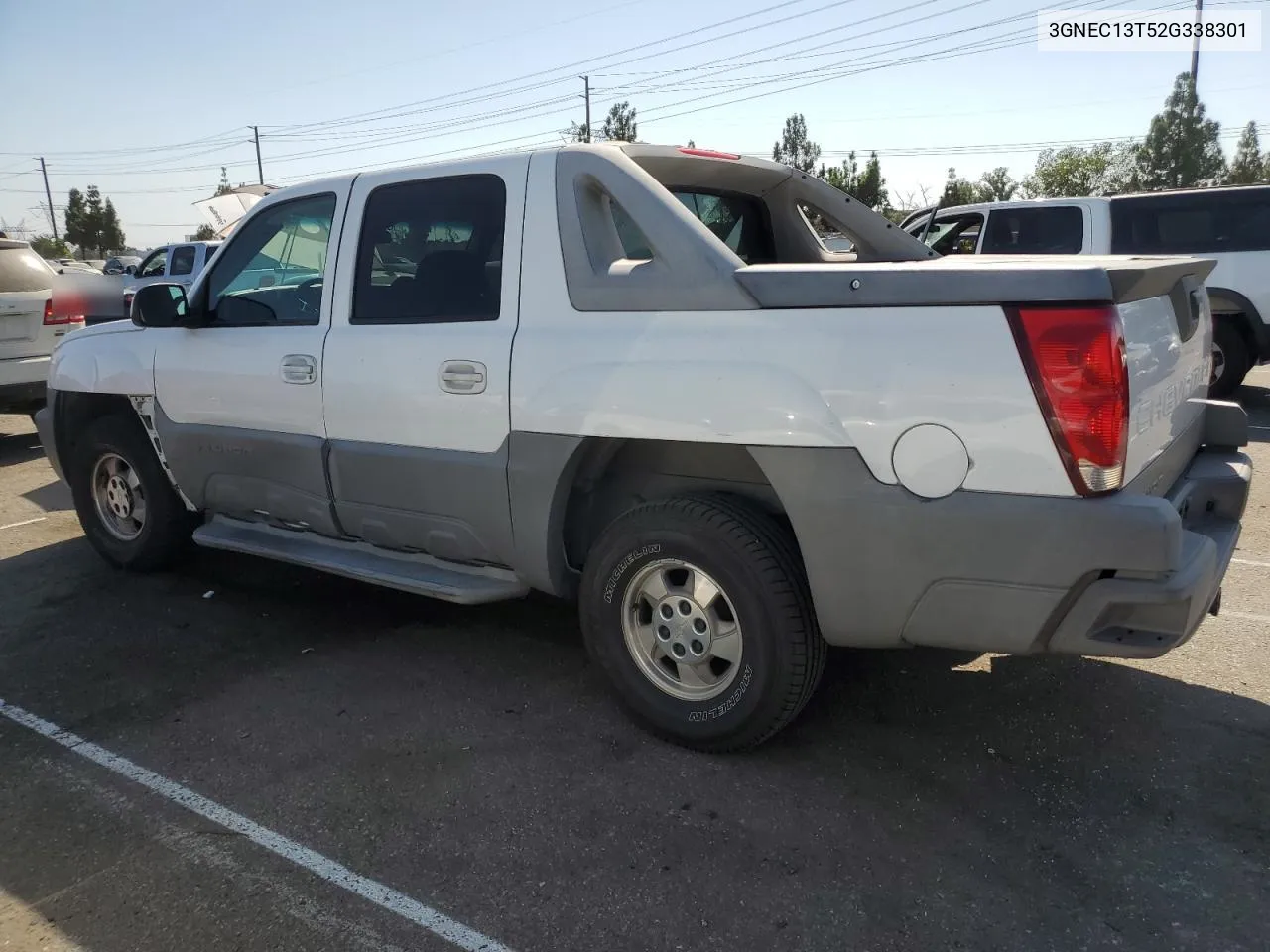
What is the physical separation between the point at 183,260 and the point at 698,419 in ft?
55.5

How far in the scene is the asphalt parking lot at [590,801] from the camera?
2529mm

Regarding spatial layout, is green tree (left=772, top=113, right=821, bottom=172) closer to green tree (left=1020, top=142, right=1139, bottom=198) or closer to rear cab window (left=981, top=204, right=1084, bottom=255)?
green tree (left=1020, top=142, right=1139, bottom=198)

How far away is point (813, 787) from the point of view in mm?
3139

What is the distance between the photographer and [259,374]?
14.5ft

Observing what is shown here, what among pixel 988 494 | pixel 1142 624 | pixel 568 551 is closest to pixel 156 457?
pixel 568 551

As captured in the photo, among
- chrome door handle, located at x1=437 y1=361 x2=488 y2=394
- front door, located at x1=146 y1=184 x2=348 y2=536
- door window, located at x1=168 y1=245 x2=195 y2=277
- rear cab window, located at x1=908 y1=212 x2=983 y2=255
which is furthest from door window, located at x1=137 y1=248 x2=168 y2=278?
chrome door handle, located at x1=437 y1=361 x2=488 y2=394

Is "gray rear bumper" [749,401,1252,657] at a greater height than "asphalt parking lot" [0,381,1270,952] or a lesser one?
greater

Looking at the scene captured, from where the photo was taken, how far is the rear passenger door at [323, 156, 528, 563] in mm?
3656

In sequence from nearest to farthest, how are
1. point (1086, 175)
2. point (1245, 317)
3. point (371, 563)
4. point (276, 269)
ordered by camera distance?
point (371, 563) → point (276, 269) → point (1245, 317) → point (1086, 175)

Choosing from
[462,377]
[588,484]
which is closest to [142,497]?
[462,377]

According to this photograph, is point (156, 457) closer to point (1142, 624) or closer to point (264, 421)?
point (264, 421)

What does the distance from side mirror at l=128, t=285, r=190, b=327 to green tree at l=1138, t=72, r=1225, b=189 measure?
1713 inches

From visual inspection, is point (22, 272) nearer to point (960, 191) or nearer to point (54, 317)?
point (54, 317)

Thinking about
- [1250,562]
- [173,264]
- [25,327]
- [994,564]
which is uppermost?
[173,264]
